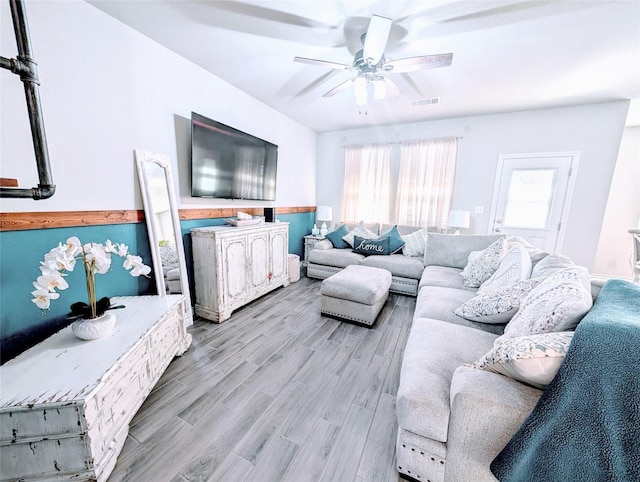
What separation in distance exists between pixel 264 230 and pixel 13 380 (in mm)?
2166

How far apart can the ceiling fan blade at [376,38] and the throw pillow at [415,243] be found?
2511 mm

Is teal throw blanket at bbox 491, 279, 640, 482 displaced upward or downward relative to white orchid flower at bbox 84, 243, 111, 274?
downward

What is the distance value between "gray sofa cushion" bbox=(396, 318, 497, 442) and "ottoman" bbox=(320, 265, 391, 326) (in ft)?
2.56

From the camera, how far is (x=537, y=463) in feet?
2.41

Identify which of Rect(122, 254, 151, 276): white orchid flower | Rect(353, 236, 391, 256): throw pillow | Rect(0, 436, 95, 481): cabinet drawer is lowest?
Rect(0, 436, 95, 481): cabinet drawer

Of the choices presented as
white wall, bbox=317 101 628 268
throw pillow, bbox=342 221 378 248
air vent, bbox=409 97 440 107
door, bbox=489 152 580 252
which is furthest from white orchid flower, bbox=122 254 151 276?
door, bbox=489 152 580 252

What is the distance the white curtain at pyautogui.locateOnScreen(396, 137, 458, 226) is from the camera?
3.93 meters

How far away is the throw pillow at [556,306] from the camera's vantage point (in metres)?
0.93

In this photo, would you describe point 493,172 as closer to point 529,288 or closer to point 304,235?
point 529,288

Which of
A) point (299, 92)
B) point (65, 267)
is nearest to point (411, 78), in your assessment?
point (299, 92)

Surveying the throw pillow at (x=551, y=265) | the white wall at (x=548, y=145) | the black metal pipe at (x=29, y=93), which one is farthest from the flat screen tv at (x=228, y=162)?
the throw pillow at (x=551, y=265)

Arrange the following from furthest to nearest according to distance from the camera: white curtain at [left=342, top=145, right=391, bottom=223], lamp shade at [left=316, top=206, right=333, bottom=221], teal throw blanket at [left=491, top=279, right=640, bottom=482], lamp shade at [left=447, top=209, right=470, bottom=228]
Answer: lamp shade at [left=316, top=206, right=333, bottom=221], white curtain at [left=342, top=145, right=391, bottom=223], lamp shade at [left=447, top=209, right=470, bottom=228], teal throw blanket at [left=491, top=279, right=640, bottom=482]

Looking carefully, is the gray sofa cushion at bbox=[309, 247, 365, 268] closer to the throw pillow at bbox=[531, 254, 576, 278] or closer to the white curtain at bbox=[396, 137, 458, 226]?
the white curtain at bbox=[396, 137, 458, 226]

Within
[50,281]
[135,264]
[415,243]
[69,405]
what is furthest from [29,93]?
[415,243]
